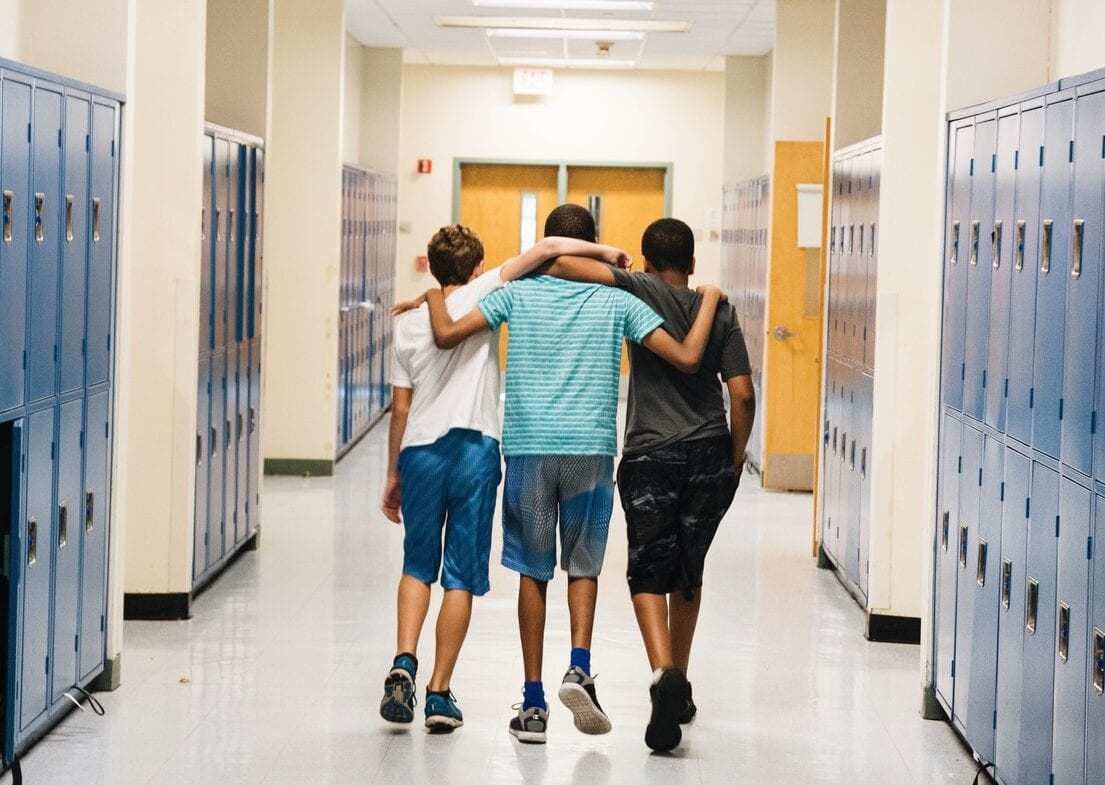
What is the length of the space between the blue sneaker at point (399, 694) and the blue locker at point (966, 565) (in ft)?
5.04

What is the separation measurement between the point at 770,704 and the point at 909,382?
4.87 feet

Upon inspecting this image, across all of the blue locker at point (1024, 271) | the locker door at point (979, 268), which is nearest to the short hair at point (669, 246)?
the locker door at point (979, 268)

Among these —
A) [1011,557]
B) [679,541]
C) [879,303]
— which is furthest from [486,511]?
[879,303]

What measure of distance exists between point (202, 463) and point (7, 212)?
2.50 metres

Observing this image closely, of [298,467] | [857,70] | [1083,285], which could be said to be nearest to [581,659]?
[1083,285]

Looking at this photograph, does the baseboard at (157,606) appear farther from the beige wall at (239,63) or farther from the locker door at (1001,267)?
the locker door at (1001,267)

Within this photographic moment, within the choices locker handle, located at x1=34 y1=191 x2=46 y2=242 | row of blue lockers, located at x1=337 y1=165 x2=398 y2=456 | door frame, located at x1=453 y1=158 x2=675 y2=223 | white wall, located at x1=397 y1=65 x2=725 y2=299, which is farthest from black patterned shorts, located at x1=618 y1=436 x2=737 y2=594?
door frame, located at x1=453 y1=158 x2=675 y2=223

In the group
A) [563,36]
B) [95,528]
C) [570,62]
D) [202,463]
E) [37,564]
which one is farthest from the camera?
[570,62]

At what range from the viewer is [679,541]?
420 cm

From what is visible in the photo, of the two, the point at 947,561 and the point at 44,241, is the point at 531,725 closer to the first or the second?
the point at 947,561

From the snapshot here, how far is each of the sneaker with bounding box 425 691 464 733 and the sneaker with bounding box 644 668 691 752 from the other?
557 millimetres

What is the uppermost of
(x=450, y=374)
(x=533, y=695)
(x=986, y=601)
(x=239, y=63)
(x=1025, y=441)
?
(x=239, y=63)

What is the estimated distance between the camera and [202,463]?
19.8ft

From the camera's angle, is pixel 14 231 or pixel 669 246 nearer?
pixel 14 231
